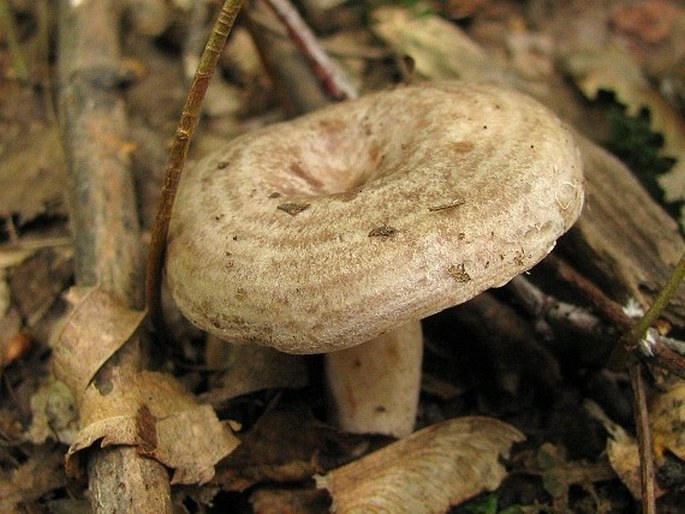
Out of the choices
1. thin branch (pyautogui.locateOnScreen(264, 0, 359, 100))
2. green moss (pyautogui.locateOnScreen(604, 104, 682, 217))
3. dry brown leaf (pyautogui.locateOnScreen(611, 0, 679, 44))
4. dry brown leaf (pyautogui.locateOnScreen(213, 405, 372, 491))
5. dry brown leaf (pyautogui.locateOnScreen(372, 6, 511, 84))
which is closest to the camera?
dry brown leaf (pyautogui.locateOnScreen(213, 405, 372, 491))

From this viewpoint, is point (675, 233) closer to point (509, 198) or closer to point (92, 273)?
point (509, 198)

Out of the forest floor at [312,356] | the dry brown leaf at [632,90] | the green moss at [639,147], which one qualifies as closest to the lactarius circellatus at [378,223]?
the forest floor at [312,356]

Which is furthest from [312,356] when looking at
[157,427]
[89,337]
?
[89,337]

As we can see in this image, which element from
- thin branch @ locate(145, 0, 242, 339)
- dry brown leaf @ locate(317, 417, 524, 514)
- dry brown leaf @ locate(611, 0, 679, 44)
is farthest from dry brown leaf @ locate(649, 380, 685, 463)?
dry brown leaf @ locate(611, 0, 679, 44)

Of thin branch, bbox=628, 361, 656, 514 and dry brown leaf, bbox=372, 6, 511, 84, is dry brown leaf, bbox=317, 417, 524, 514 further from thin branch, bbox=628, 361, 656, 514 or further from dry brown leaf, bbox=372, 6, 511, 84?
dry brown leaf, bbox=372, 6, 511, 84

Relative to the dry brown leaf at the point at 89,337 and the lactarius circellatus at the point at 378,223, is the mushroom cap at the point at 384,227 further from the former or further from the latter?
the dry brown leaf at the point at 89,337

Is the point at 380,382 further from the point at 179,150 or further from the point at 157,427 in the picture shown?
the point at 179,150

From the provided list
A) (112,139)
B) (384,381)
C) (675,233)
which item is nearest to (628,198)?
(675,233)

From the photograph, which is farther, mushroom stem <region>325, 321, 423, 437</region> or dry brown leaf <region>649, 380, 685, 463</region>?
mushroom stem <region>325, 321, 423, 437</region>
